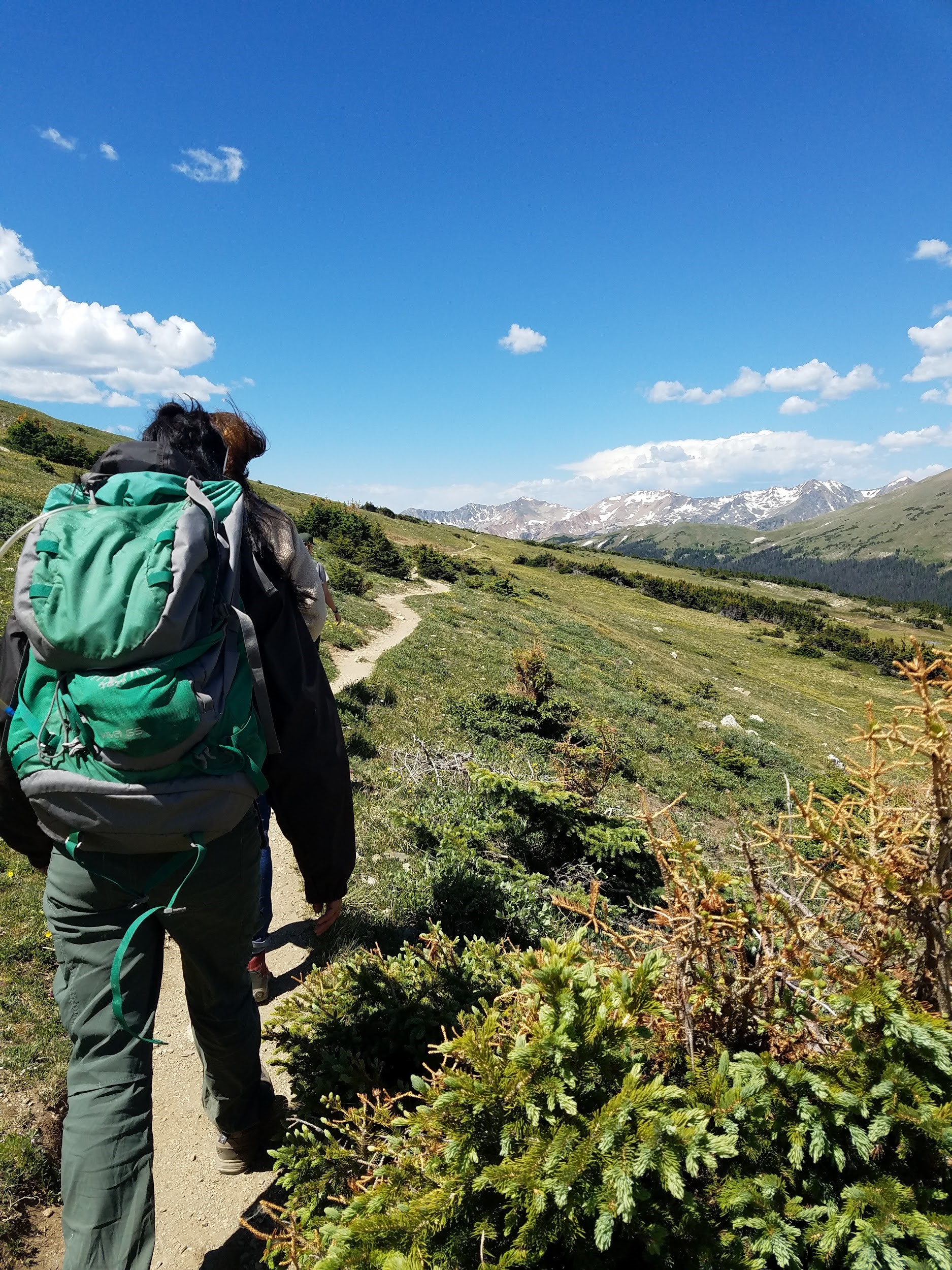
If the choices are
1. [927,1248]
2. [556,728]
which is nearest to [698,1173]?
[927,1248]

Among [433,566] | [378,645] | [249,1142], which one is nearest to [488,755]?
[249,1142]

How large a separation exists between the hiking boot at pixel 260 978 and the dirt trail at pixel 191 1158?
0.31ft

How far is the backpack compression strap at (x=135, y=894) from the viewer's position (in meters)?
2.19

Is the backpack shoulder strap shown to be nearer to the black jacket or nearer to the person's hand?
the black jacket

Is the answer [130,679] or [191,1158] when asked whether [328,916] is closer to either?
[191,1158]

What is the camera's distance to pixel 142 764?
204cm

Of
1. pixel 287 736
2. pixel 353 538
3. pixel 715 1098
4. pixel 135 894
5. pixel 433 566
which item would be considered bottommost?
pixel 715 1098

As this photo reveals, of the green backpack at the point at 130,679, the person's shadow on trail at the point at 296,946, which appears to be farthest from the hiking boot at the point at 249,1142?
the green backpack at the point at 130,679

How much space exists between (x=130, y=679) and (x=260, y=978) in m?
3.28

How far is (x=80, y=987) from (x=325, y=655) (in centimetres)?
1284

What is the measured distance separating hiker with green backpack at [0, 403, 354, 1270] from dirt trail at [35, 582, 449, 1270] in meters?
0.83

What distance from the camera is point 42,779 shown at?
6.79ft

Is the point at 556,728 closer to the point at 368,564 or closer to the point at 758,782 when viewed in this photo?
the point at 758,782

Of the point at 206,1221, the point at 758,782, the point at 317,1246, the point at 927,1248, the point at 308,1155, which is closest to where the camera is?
the point at 927,1248
